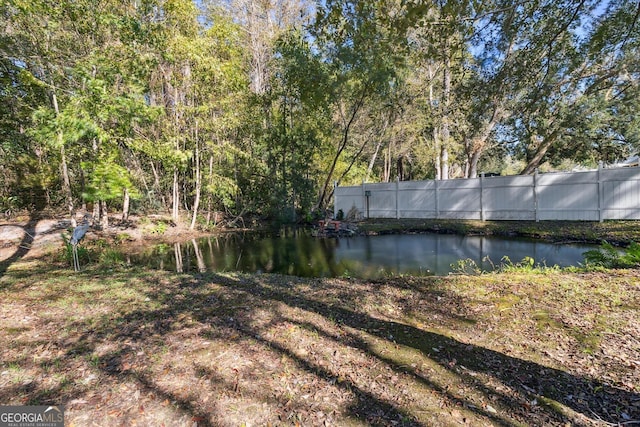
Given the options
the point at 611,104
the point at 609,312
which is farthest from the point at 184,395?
the point at 611,104

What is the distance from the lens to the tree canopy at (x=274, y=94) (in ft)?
15.9

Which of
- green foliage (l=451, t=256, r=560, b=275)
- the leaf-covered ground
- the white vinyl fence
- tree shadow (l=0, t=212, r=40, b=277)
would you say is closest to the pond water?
green foliage (l=451, t=256, r=560, b=275)

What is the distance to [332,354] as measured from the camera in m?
2.68

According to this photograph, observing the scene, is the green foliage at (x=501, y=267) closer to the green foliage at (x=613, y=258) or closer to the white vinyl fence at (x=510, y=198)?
the green foliage at (x=613, y=258)

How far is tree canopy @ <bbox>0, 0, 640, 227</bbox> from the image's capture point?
4832 millimetres

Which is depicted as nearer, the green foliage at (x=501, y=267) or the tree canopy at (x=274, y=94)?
the tree canopy at (x=274, y=94)

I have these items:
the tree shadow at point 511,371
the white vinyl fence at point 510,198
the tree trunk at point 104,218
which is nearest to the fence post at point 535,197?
the white vinyl fence at point 510,198

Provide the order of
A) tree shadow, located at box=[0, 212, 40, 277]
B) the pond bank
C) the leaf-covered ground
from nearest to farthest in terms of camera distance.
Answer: the leaf-covered ground → tree shadow, located at box=[0, 212, 40, 277] → the pond bank

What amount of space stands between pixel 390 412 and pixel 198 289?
325 cm

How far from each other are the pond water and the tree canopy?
8.83ft

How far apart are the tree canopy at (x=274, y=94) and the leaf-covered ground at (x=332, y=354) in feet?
9.12

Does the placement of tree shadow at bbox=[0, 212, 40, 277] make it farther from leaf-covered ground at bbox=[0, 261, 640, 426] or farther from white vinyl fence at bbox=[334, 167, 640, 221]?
white vinyl fence at bbox=[334, 167, 640, 221]

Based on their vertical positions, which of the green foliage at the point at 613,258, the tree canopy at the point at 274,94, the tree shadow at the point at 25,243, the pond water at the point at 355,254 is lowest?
the pond water at the point at 355,254

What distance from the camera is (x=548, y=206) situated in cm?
1123
